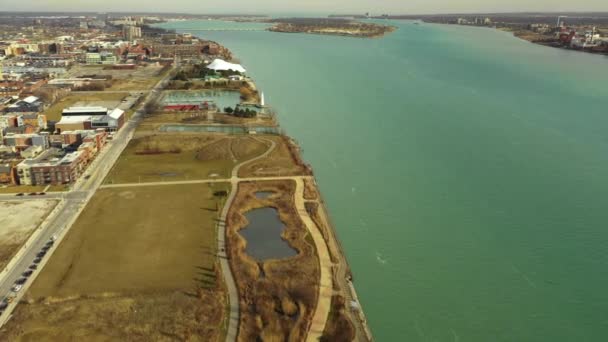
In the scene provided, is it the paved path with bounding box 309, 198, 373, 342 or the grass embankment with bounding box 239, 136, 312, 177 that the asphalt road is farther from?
the paved path with bounding box 309, 198, 373, 342

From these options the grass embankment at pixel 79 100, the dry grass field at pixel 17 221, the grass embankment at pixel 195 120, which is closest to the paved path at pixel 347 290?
the dry grass field at pixel 17 221

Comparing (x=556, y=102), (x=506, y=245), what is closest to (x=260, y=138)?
(x=506, y=245)

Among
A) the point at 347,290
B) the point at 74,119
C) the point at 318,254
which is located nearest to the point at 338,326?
the point at 347,290

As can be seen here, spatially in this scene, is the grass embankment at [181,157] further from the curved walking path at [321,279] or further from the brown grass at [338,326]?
the brown grass at [338,326]

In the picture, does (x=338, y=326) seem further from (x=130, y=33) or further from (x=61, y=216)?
(x=130, y=33)

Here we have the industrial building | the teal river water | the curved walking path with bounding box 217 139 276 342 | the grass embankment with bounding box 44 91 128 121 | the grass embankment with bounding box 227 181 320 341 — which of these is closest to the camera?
the grass embankment with bounding box 227 181 320 341

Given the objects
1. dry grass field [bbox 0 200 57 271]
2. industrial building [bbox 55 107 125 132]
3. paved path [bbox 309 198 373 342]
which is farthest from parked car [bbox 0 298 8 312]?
industrial building [bbox 55 107 125 132]
